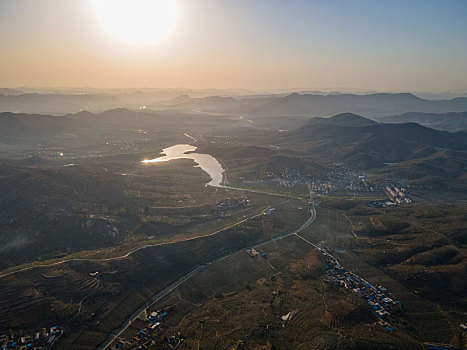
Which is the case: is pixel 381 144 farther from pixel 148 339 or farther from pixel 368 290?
pixel 148 339

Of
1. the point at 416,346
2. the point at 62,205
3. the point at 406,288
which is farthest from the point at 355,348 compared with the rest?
the point at 62,205

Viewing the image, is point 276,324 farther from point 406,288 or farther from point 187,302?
point 406,288

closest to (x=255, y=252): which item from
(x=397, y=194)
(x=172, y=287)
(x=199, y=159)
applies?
(x=172, y=287)

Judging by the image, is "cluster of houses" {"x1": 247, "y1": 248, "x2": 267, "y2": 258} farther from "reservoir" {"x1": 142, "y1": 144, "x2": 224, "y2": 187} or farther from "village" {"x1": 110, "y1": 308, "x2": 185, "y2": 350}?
"reservoir" {"x1": 142, "y1": 144, "x2": 224, "y2": 187}

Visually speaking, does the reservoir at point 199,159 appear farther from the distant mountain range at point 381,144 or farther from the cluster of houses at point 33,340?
the cluster of houses at point 33,340

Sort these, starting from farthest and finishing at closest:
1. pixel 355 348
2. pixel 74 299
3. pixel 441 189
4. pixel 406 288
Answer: pixel 441 189 → pixel 406 288 → pixel 74 299 → pixel 355 348
